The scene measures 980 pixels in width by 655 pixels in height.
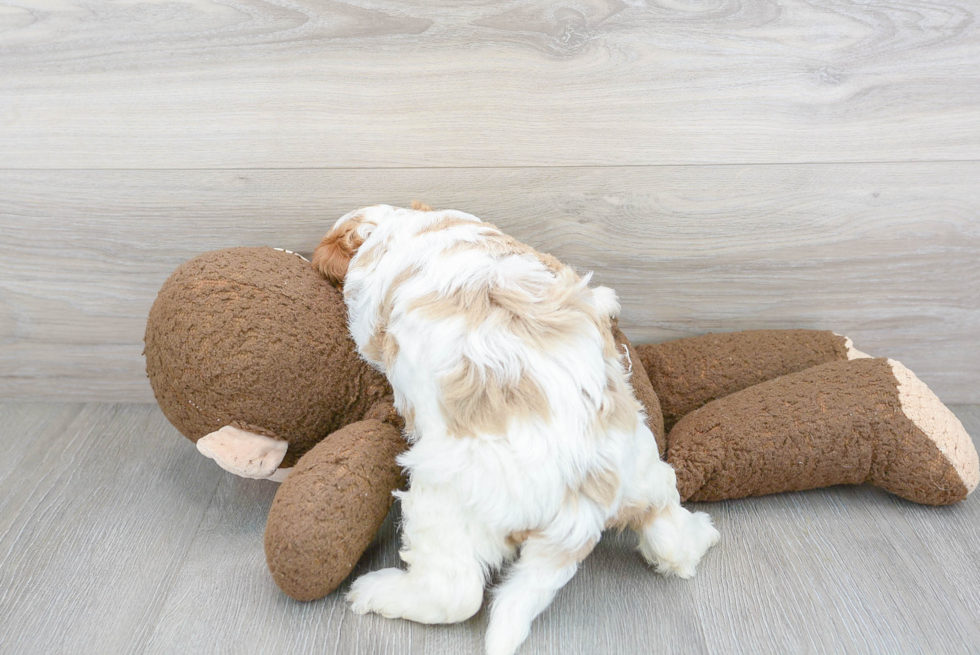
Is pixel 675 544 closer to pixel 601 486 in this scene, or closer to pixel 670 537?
pixel 670 537

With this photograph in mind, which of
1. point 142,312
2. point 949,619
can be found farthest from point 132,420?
point 949,619

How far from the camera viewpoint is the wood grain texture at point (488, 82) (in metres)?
1.12

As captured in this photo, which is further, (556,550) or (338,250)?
(338,250)

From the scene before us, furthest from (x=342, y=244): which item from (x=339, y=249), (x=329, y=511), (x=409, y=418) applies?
(x=329, y=511)

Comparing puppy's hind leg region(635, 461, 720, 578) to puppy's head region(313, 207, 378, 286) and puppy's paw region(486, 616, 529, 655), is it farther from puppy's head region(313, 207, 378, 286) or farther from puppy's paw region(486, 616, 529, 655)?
puppy's head region(313, 207, 378, 286)

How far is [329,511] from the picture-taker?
88 cm

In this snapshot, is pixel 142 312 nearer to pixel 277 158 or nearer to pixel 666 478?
pixel 277 158

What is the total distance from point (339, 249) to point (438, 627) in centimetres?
53

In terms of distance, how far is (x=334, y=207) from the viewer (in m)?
1.22

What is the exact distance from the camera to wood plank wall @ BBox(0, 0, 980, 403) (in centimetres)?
112

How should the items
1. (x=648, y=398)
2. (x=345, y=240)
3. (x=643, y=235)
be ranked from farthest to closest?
(x=643, y=235) < (x=648, y=398) < (x=345, y=240)

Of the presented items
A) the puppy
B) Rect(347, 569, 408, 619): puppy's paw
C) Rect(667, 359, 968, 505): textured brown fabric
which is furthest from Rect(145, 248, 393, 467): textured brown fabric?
Rect(667, 359, 968, 505): textured brown fabric

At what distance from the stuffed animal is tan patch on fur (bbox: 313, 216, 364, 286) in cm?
2

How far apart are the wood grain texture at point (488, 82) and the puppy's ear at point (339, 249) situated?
205 mm
